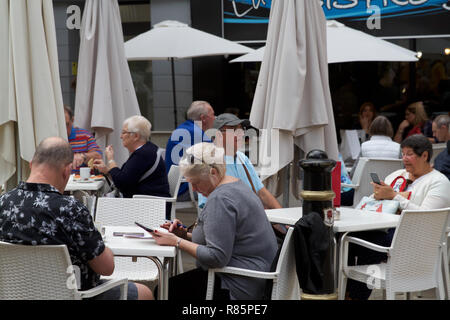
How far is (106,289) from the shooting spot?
12.0ft

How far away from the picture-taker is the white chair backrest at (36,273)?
330cm

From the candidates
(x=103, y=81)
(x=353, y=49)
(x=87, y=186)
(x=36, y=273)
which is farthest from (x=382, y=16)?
(x=36, y=273)

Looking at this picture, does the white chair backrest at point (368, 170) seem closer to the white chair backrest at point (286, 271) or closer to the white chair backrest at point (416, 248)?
the white chair backrest at point (416, 248)

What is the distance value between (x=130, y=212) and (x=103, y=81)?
8.24ft

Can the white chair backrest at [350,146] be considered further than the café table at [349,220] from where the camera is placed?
Yes

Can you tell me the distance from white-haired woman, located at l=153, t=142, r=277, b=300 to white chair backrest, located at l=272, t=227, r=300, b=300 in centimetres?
13

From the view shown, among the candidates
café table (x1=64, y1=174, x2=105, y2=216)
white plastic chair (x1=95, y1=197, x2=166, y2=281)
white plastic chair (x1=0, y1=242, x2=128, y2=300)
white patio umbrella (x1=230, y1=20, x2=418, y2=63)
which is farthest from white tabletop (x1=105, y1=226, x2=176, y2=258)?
white patio umbrella (x1=230, y1=20, x2=418, y2=63)

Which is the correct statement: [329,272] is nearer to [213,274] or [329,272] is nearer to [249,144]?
[213,274]

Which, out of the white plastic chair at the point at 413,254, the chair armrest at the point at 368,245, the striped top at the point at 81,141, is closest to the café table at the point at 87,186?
the striped top at the point at 81,141

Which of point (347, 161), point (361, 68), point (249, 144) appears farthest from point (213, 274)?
point (361, 68)

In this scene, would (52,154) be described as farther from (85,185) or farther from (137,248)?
(85,185)

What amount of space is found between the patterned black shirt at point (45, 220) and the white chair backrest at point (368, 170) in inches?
174

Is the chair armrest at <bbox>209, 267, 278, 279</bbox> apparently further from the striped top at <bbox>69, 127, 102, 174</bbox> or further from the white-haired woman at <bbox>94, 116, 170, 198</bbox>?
the striped top at <bbox>69, 127, 102, 174</bbox>

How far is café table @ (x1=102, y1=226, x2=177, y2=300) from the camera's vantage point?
398 centimetres
